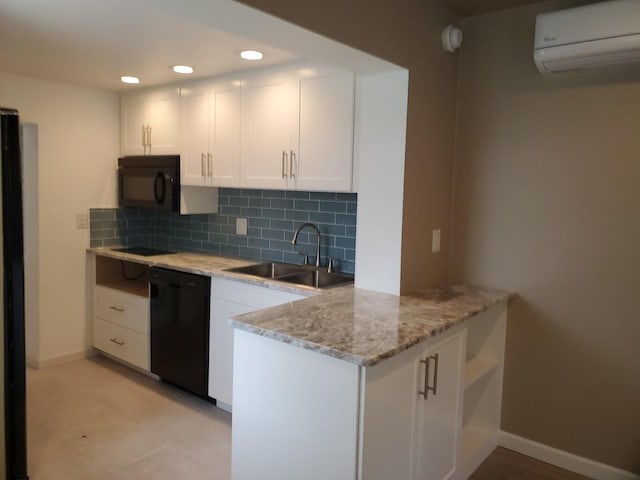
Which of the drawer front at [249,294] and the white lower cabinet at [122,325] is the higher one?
the drawer front at [249,294]

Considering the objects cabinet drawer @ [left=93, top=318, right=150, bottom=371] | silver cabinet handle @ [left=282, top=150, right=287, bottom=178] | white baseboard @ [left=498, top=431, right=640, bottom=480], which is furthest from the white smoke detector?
cabinet drawer @ [left=93, top=318, right=150, bottom=371]

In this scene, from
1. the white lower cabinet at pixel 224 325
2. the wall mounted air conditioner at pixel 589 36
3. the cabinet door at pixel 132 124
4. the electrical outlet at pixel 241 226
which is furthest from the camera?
the cabinet door at pixel 132 124

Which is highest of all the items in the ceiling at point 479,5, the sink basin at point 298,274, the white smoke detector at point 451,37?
the ceiling at point 479,5

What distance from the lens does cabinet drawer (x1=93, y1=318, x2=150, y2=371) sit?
3.59 m

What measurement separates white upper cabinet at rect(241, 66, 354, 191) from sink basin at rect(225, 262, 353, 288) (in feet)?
1.95

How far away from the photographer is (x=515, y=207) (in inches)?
103

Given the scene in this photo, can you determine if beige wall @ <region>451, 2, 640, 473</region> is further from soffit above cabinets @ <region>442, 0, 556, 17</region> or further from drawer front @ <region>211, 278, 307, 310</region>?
drawer front @ <region>211, 278, 307, 310</region>

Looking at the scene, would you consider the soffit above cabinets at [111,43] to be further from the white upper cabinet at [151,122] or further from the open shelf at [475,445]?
the open shelf at [475,445]

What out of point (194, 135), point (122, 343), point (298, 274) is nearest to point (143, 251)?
point (122, 343)

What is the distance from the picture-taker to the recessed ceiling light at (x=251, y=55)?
2.74 meters

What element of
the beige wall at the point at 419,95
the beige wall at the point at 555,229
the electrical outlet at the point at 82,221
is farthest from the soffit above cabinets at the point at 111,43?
the beige wall at the point at 555,229

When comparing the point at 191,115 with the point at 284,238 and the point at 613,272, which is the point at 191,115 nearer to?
the point at 284,238

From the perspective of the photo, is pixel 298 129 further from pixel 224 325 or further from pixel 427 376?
pixel 427 376

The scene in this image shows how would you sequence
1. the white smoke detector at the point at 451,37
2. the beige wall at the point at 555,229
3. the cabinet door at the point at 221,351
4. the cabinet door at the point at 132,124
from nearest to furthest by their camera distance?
the beige wall at the point at 555,229 < the white smoke detector at the point at 451,37 < the cabinet door at the point at 221,351 < the cabinet door at the point at 132,124
